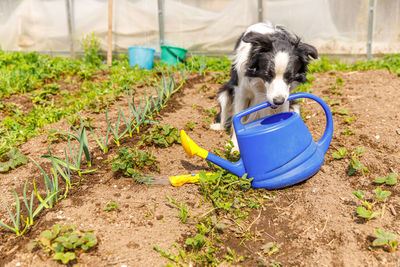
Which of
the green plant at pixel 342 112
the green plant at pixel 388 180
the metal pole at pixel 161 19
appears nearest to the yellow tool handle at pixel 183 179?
the green plant at pixel 388 180

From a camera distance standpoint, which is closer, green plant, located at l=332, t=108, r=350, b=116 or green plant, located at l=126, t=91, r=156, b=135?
green plant, located at l=126, t=91, r=156, b=135

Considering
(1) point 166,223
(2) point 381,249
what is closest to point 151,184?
(1) point 166,223

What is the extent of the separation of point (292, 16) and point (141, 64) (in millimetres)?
3022

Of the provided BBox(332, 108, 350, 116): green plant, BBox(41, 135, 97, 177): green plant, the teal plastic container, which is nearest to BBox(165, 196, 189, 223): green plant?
BBox(41, 135, 97, 177): green plant

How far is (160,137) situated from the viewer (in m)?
2.93

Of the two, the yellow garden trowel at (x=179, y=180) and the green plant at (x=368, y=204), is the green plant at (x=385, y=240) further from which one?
the yellow garden trowel at (x=179, y=180)

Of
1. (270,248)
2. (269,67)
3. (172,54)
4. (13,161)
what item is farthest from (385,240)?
(172,54)

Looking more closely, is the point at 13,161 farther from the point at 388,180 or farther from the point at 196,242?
the point at 388,180

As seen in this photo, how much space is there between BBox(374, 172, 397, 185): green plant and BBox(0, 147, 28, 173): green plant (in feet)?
8.79

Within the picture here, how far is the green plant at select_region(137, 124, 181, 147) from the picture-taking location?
292 cm

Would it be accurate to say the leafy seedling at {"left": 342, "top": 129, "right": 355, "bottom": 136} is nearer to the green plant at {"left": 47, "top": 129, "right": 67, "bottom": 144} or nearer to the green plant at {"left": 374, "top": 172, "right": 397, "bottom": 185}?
the green plant at {"left": 374, "top": 172, "right": 397, "bottom": 185}

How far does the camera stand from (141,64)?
639 cm

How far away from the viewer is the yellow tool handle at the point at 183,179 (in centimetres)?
240

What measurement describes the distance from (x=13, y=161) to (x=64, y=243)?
1.41 m
